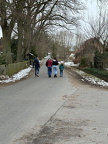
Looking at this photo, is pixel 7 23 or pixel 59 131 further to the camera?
pixel 7 23

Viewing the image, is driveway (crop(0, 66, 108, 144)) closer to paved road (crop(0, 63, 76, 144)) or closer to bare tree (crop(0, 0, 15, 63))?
paved road (crop(0, 63, 76, 144))

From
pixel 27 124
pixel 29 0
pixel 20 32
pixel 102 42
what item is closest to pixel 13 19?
pixel 29 0

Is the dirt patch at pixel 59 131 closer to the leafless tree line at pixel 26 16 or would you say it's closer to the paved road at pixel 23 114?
the paved road at pixel 23 114

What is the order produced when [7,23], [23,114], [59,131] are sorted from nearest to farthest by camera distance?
[59,131], [23,114], [7,23]

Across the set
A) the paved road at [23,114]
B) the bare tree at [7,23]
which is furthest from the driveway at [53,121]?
the bare tree at [7,23]

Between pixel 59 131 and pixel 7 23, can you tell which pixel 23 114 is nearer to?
pixel 59 131

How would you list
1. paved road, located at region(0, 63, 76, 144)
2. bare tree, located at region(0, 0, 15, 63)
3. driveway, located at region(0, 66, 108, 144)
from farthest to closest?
bare tree, located at region(0, 0, 15, 63) → paved road, located at region(0, 63, 76, 144) → driveway, located at region(0, 66, 108, 144)

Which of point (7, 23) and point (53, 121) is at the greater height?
point (7, 23)


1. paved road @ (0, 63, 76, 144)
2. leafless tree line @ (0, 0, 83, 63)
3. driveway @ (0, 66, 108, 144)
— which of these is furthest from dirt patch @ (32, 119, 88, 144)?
leafless tree line @ (0, 0, 83, 63)

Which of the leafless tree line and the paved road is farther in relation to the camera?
the leafless tree line

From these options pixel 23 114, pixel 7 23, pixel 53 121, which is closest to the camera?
pixel 53 121

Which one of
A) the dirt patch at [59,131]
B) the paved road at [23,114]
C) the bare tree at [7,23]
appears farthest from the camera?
the bare tree at [7,23]

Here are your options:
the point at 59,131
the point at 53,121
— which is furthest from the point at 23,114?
the point at 59,131

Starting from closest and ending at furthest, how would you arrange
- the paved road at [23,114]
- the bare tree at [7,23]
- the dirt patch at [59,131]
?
the dirt patch at [59,131]
the paved road at [23,114]
the bare tree at [7,23]
